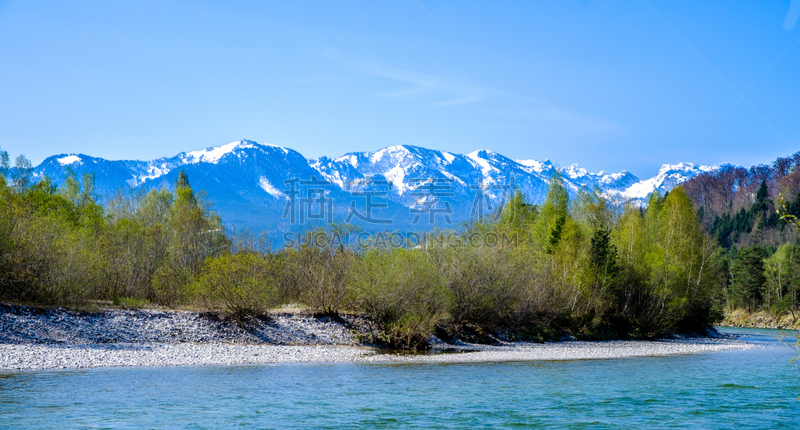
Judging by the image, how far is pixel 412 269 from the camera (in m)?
38.1

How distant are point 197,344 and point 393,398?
1571 cm

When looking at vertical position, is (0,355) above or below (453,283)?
below

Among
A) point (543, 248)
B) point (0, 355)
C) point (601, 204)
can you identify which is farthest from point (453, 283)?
point (601, 204)

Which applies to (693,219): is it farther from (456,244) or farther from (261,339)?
(261,339)

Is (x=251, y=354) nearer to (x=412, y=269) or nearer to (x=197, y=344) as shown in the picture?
(x=197, y=344)

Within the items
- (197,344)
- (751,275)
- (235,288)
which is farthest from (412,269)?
(751,275)

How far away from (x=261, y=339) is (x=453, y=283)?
13.7m

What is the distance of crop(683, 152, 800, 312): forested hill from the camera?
87.2m

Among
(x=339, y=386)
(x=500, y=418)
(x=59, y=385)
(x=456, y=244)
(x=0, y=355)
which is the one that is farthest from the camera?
(x=456, y=244)

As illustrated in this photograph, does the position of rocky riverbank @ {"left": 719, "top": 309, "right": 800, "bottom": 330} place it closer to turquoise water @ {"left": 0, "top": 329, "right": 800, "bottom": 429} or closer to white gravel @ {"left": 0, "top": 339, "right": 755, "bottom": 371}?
white gravel @ {"left": 0, "top": 339, "right": 755, "bottom": 371}

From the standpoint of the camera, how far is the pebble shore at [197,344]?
2569 cm

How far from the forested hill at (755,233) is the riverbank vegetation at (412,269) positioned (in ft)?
38.3

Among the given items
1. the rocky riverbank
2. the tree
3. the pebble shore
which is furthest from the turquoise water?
the tree

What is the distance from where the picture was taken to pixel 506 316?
4434 centimetres
